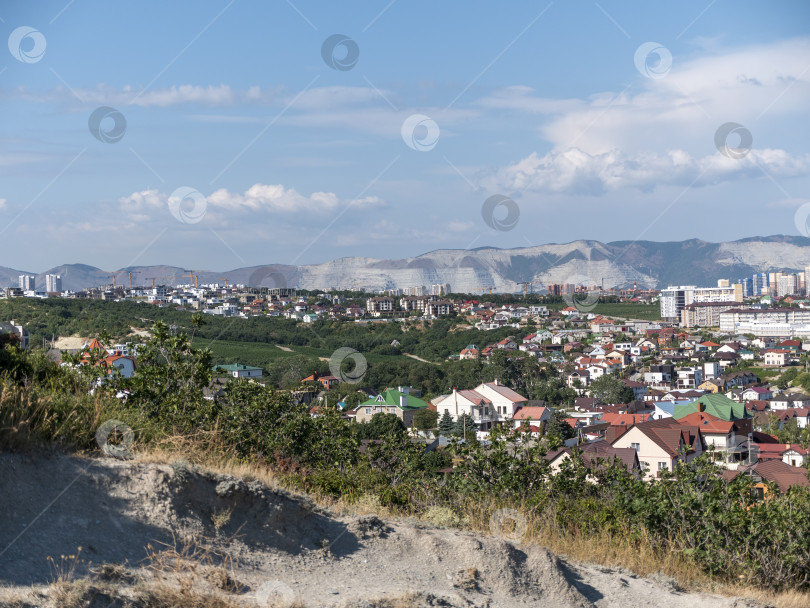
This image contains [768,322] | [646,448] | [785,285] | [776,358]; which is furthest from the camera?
[785,285]

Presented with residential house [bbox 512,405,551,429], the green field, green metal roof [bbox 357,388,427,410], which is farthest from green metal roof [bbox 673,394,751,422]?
the green field

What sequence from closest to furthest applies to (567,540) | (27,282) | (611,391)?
1. (567,540)
2. (611,391)
3. (27,282)

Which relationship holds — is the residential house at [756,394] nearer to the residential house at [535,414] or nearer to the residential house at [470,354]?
the residential house at [535,414]

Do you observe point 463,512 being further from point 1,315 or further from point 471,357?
point 471,357

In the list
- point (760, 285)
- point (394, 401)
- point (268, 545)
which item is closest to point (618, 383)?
point (394, 401)

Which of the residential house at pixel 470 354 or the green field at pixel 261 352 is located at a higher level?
the green field at pixel 261 352

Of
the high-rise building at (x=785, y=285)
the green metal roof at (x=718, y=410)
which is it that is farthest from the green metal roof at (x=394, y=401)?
the high-rise building at (x=785, y=285)

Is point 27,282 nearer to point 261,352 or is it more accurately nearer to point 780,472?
point 261,352

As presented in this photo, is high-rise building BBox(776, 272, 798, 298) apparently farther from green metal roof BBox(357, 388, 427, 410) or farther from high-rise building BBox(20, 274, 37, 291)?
green metal roof BBox(357, 388, 427, 410)
